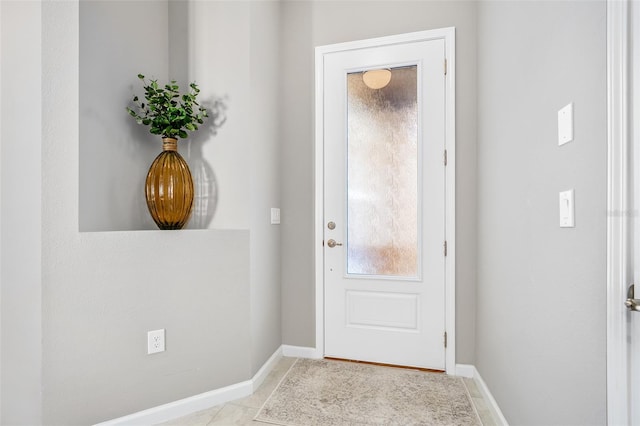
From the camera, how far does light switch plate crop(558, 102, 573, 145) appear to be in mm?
966

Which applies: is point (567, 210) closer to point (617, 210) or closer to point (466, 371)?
point (617, 210)

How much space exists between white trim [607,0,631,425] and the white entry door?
1.30m

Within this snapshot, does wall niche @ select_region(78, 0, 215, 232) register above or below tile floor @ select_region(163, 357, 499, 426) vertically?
above

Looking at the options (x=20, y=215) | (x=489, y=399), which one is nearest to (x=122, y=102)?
(x=20, y=215)

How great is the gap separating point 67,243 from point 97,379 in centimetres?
65

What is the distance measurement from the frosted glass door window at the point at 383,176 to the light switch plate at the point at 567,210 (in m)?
1.14

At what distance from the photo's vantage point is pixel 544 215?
1.15 metres

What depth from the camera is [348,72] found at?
229cm

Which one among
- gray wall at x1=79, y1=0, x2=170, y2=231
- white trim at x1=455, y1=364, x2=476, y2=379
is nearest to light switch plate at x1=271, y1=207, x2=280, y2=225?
gray wall at x1=79, y1=0, x2=170, y2=231

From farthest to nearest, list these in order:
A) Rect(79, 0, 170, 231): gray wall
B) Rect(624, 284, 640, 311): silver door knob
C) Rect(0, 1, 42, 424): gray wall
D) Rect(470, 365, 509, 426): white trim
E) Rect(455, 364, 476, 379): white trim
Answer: Rect(455, 364, 476, 379): white trim → Rect(79, 0, 170, 231): gray wall → Rect(470, 365, 509, 426): white trim → Rect(0, 1, 42, 424): gray wall → Rect(624, 284, 640, 311): silver door knob

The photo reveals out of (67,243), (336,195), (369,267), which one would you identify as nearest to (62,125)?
(67,243)

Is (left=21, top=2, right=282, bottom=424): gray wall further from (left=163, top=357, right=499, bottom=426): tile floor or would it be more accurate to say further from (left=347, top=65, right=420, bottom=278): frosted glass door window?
(left=347, top=65, right=420, bottom=278): frosted glass door window

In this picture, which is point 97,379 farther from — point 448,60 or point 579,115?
point 448,60

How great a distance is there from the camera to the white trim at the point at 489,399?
5.05ft
